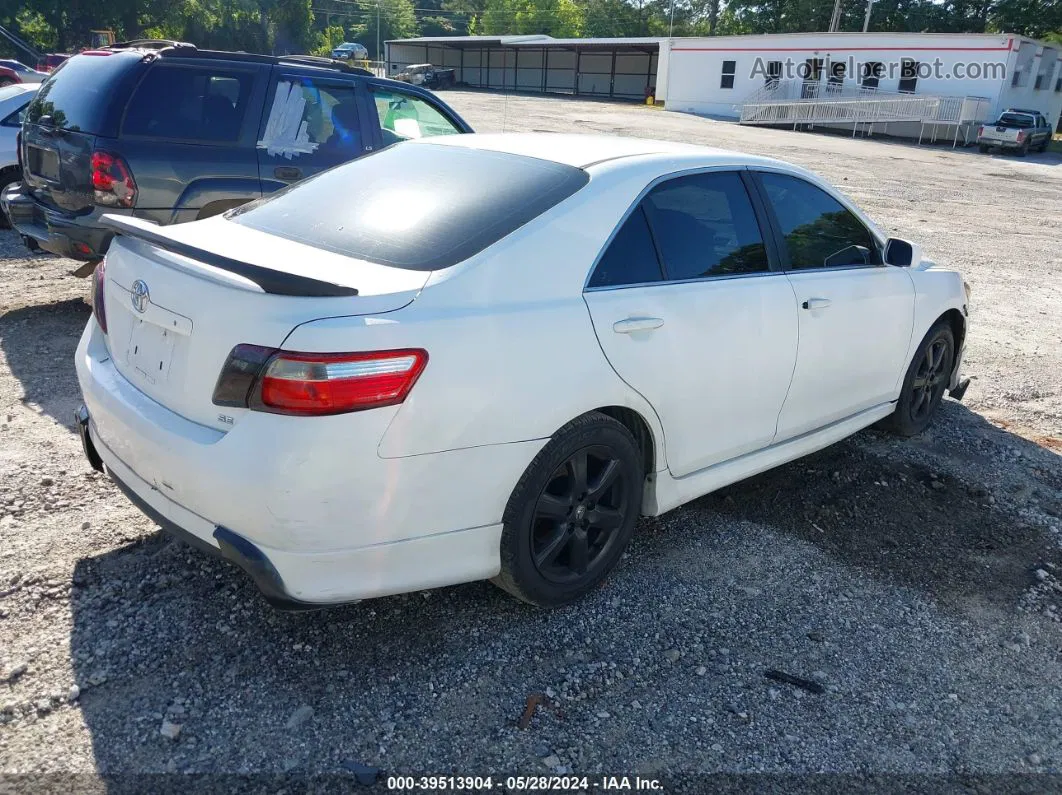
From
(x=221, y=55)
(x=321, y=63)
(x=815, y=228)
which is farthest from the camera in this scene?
(x=321, y=63)

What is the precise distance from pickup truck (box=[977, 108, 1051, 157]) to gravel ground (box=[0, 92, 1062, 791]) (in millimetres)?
31267

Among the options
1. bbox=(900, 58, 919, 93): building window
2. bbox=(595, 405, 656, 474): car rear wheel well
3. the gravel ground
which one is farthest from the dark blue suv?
bbox=(900, 58, 919, 93): building window

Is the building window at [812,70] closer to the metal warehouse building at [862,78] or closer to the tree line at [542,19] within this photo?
the metal warehouse building at [862,78]

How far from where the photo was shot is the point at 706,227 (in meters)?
3.63

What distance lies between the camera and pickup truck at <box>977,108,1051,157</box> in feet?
100

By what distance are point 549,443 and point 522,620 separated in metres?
0.76

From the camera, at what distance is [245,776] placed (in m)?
2.41

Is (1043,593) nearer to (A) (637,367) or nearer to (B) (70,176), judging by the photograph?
(A) (637,367)

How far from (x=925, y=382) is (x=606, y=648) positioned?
10.2ft

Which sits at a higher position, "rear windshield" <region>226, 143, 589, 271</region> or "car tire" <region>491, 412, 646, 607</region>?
"rear windshield" <region>226, 143, 589, 271</region>

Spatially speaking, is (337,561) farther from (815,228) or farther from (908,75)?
(908,75)

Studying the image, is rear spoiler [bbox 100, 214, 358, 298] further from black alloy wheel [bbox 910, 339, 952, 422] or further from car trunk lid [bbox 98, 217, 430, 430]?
black alloy wheel [bbox 910, 339, 952, 422]

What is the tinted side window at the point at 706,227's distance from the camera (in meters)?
3.43

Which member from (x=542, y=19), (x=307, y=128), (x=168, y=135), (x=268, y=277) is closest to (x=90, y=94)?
(x=168, y=135)
